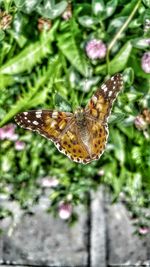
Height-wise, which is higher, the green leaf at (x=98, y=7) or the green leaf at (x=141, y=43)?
the green leaf at (x=98, y=7)

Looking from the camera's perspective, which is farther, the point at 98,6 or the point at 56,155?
the point at 56,155

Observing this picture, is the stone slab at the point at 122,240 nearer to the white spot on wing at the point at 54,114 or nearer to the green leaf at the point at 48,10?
the white spot on wing at the point at 54,114

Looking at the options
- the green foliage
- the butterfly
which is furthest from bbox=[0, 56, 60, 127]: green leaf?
the butterfly

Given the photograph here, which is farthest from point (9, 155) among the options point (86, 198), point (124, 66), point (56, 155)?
point (124, 66)

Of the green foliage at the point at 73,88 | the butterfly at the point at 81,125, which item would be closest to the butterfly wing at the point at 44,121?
the butterfly at the point at 81,125

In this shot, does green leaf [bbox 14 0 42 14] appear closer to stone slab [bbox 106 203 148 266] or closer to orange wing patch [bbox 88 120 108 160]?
orange wing patch [bbox 88 120 108 160]

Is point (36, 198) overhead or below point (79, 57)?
below

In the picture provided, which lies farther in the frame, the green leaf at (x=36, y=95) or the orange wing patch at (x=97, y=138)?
the green leaf at (x=36, y=95)

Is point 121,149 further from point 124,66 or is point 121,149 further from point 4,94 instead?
point 4,94
